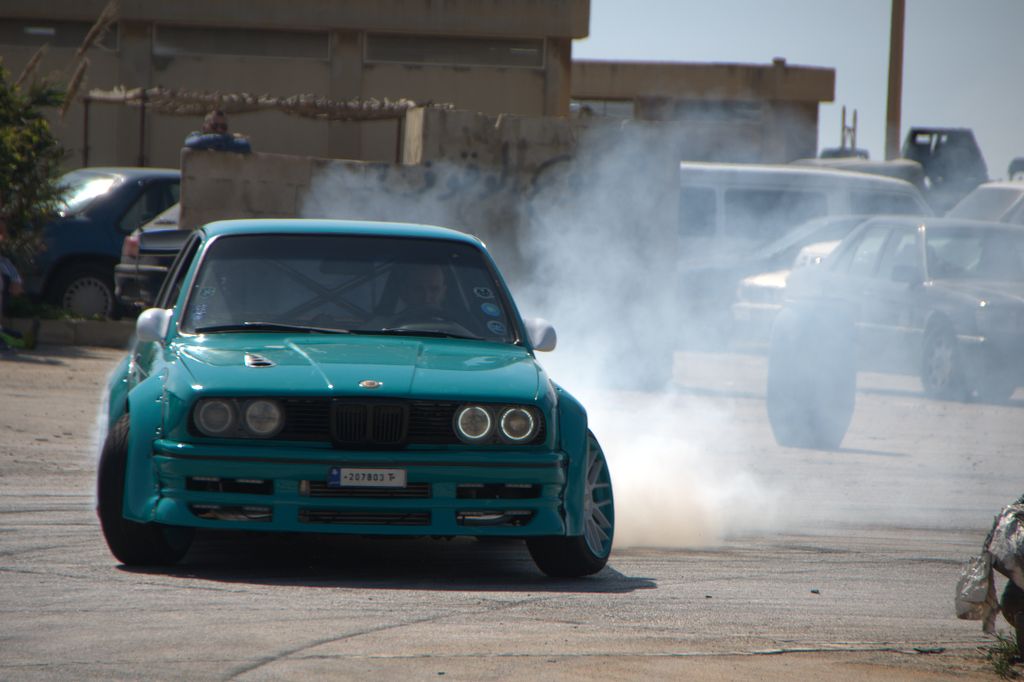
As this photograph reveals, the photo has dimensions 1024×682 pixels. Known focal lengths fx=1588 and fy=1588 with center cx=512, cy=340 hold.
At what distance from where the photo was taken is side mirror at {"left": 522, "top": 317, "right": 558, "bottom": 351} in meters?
6.55

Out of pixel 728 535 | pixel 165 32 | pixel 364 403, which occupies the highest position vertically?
pixel 165 32

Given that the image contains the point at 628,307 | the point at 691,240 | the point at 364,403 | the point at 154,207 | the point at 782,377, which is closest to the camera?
the point at 364,403

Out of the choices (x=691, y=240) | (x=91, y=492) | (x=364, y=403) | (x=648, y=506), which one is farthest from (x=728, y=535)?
(x=691, y=240)


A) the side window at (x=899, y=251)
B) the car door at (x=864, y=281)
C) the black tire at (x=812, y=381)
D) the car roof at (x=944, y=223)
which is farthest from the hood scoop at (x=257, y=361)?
the car roof at (x=944, y=223)

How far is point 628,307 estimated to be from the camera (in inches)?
575

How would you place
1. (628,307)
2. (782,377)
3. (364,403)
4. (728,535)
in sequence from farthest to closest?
(628,307) → (782,377) → (728,535) → (364,403)

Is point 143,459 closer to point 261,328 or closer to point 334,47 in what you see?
point 261,328

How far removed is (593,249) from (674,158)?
48.3 inches

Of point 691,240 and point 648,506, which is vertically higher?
point 691,240

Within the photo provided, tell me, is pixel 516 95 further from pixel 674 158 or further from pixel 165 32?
pixel 674 158

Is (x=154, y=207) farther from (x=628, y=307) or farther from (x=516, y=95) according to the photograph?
(x=516, y=95)

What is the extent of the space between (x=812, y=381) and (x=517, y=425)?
612 cm

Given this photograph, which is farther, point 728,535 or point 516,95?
point 516,95

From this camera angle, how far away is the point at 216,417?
17.9 ft
